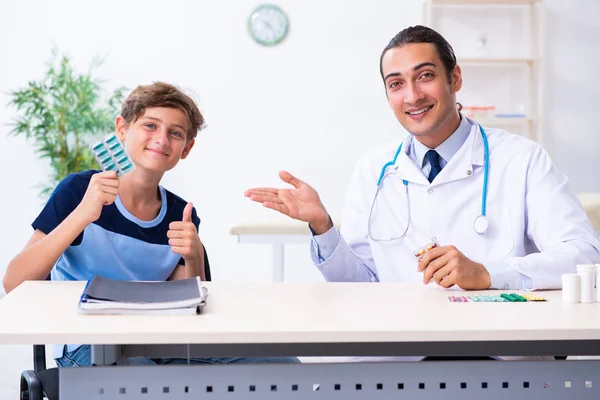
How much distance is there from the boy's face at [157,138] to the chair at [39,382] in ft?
1.98

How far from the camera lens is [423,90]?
2.09 m

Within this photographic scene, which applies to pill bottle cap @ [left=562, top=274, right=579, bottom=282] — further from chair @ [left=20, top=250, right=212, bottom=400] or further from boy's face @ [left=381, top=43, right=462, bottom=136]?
chair @ [left=20, top=250, right=212, bottom=400]

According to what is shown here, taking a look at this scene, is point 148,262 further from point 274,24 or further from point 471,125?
point 274,24

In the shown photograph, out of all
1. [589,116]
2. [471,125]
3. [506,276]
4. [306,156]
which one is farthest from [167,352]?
[589,116]

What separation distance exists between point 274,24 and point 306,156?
99cm

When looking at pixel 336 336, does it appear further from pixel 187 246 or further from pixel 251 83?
pixel 251 83

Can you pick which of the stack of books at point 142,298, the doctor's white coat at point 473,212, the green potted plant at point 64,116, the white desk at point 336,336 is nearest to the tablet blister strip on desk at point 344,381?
the white desk at point 336,336

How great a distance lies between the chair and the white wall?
13.1 ft

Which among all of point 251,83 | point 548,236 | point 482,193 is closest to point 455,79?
→ point 482,193

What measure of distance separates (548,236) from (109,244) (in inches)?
43.7

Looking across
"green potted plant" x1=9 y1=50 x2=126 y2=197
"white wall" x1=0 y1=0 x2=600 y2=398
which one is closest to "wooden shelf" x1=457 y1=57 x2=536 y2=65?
"white wall" x1=0 y1=0 x2=600 y2=398

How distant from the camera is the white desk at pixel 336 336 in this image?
1257mm

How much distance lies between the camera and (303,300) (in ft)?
5.16

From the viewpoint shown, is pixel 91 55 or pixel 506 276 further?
pixel 91 55
